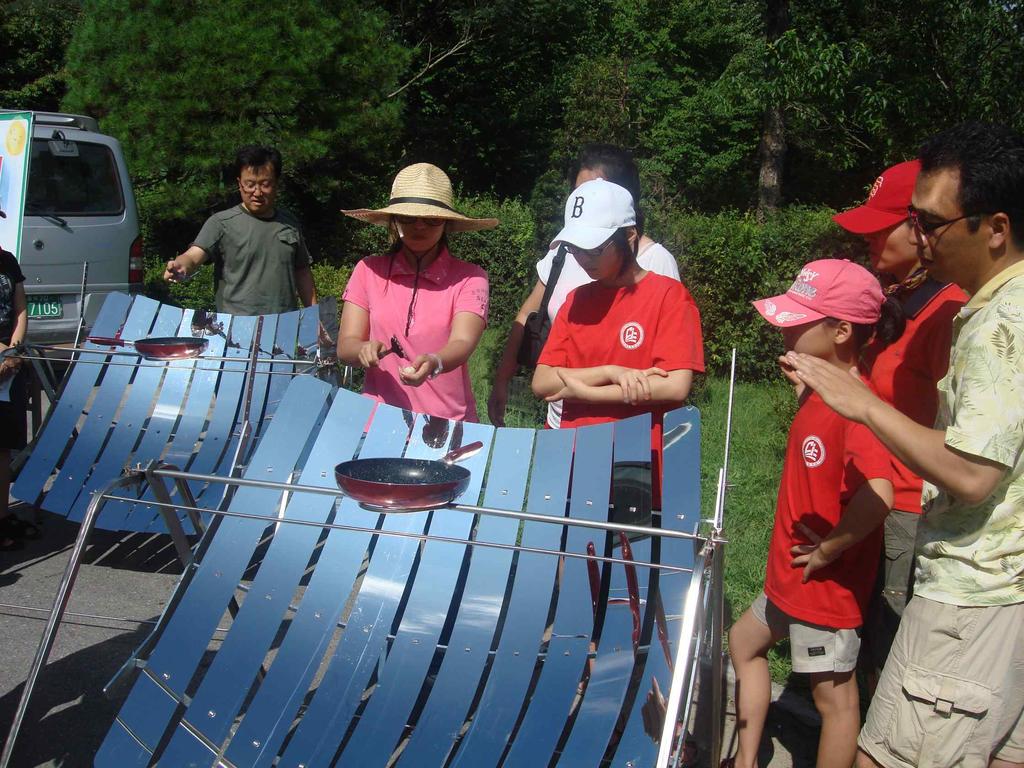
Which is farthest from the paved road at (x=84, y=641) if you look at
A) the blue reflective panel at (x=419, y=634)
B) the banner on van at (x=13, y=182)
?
the banner on van at (x=13, y=182)

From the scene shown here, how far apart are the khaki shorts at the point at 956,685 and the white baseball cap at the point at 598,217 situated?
1.34 metres

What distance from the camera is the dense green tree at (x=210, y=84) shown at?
11211mm

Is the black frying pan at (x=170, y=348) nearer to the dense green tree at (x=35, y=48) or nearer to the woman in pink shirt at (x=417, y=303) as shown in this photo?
the woman in pink shirt at (x=417, y=303)

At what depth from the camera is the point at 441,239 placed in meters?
3.67

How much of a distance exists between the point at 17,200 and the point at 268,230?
2556 millimetres

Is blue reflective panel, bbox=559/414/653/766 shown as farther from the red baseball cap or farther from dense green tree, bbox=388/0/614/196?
dense green tree, bbox=388/0/614/196

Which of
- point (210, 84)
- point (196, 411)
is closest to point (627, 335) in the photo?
point (196, 411)

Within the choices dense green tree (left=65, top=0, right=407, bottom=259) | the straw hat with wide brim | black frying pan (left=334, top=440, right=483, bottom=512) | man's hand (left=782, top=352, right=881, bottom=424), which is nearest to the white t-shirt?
the straw hat with wide brim

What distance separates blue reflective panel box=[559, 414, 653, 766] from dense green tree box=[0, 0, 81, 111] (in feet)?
62.4

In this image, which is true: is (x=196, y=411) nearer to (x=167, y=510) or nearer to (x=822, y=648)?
(x=167, y=510)

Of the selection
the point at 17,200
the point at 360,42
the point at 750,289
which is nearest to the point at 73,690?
the point at 17,200

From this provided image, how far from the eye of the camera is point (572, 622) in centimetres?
243

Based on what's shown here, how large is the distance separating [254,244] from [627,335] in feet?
9.93

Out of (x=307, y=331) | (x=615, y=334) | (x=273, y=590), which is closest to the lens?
(x=273, y=590)
